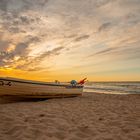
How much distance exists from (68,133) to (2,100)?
760cm

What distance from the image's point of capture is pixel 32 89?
11.7 m

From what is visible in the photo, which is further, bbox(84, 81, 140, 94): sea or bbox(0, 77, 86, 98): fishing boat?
bbox(84, 81, 140, 94): sea

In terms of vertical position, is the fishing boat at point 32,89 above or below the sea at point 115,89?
above

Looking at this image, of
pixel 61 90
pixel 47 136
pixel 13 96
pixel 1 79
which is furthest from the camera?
pixel 61 90

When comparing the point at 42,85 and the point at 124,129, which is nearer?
the point at 124,129

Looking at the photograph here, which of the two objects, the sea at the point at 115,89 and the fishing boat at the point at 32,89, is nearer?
the fishing boat at the point at 32,89

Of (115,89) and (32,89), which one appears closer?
(32,89)

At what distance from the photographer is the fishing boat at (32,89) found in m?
10.5

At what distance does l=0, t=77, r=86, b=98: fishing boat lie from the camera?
34.6 ft

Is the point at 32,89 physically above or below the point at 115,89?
above

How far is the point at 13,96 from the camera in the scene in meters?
11.1

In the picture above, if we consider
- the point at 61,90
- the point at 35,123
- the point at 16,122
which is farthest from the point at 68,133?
the point at 61,90

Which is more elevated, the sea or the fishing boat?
the fishing boat

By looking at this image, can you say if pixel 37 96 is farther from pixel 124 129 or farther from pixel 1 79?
pixel 124 129
